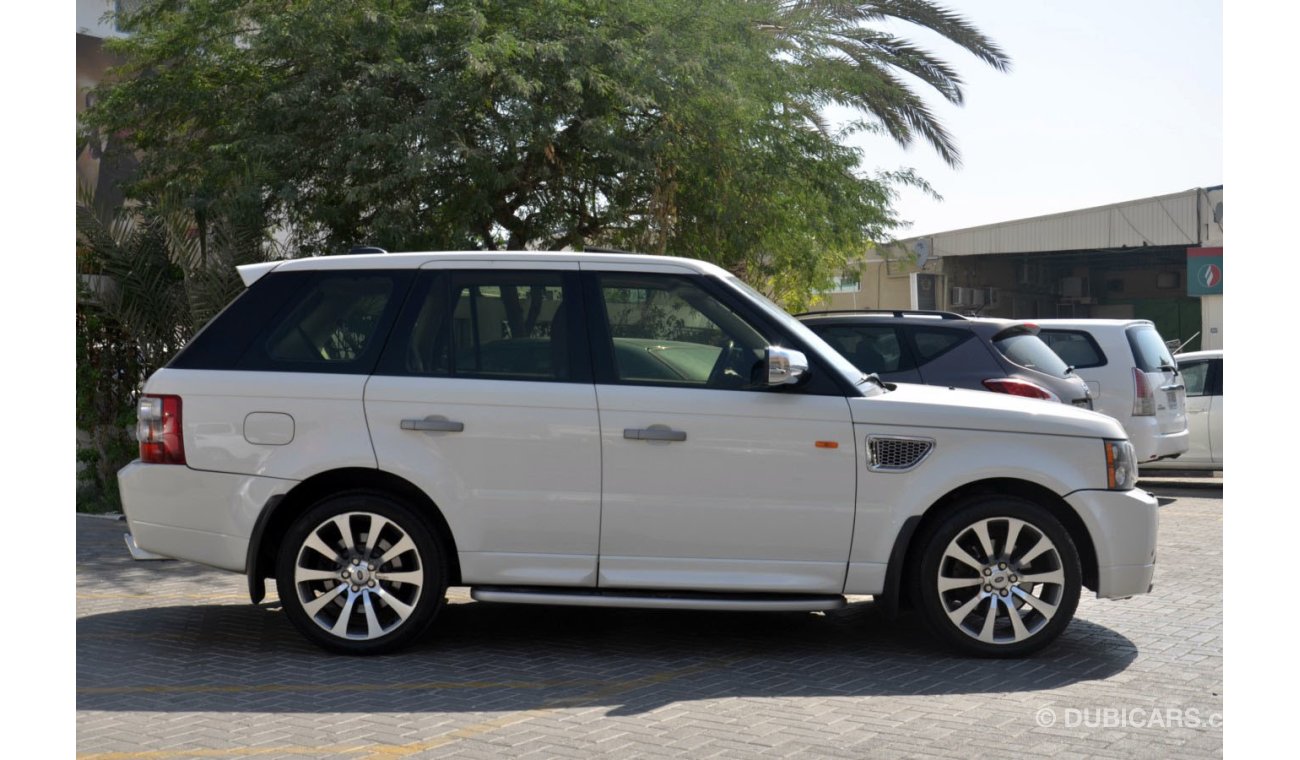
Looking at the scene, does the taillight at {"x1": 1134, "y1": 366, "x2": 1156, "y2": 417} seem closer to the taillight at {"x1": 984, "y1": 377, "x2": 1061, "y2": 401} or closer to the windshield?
the taillight at {"x1": 984, "y1": 377, "x2": 1061, "y2": 401}

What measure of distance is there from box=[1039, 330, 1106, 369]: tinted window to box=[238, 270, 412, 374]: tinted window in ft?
27.2

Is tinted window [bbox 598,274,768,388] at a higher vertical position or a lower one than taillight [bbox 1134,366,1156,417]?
higher

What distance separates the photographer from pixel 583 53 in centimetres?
1409

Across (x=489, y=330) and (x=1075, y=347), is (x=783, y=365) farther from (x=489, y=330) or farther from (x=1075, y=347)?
(x=1075, y=347)

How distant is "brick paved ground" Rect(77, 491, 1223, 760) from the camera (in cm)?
530

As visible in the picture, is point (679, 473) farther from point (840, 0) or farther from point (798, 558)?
point (840, 0)

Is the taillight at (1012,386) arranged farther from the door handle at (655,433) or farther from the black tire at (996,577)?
the door handle at (655,433)

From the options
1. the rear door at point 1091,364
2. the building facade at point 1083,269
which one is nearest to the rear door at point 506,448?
the rear door at point 1091,364

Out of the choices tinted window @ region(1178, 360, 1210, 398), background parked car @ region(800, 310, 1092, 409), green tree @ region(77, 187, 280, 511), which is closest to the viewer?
background parked car @ region(800, 310, 1092, 409)

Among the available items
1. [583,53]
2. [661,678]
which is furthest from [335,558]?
[583,53]

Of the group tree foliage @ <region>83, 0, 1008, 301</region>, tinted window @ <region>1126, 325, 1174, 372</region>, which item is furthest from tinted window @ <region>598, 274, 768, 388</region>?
tinted window @ <region>1126, 325, 1174, 372</region>

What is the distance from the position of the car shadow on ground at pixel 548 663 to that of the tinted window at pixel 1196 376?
8.90 metres

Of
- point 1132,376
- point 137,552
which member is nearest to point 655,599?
point 137,552

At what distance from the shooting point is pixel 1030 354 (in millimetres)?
11438
